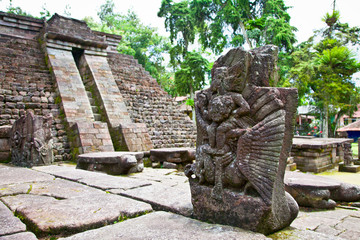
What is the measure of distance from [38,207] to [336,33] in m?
24.1

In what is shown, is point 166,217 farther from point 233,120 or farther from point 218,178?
point 233,120

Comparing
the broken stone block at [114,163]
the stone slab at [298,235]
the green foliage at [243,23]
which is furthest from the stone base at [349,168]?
the green foliage at [243,23]

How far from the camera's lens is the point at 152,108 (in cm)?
1202

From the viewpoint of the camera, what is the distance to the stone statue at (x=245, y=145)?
1894 mm

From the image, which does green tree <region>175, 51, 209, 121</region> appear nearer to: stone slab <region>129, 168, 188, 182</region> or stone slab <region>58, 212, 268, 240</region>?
stone slab <region>129, 168, 188, 182</region>

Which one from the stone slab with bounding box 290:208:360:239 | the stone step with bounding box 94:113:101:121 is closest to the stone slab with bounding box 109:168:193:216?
the stone slab with bounding box 290:208:360:239

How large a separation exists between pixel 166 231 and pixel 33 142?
15.8 ft

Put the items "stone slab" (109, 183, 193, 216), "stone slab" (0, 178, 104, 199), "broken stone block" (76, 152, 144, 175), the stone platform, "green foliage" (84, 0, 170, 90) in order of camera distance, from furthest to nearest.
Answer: "green foliage" (84, 0, 170, 90), the stone platform, "broken stone block" (76, 152, 144, 175), "stone slab" (0, 178, 104, 199), "stone slab" (109, 183, 193, 216)

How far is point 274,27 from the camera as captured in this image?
70.6 ft

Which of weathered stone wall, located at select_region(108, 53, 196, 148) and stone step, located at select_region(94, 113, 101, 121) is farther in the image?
weathered stone wall, located at select_region(108, 53, 196, 148)

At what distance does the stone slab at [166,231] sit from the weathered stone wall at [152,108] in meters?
8.09

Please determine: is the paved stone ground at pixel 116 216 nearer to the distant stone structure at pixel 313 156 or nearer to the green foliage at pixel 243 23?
the distant stone structure at pixel 313 156

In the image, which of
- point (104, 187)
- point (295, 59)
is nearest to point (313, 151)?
point (104, 187)

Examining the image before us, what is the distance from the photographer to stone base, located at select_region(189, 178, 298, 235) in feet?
6.13
